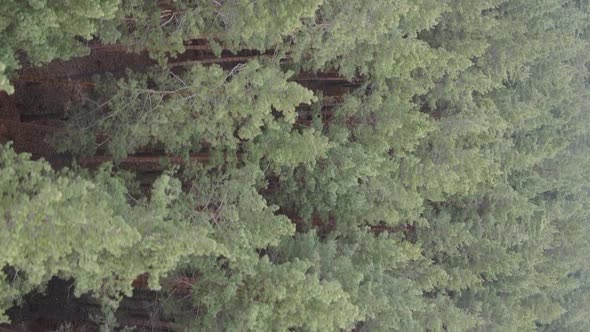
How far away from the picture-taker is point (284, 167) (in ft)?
60.6

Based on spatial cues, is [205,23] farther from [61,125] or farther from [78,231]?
[78,231]

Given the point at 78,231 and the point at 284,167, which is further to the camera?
the point at 284,167

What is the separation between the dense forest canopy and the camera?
11.7 metres

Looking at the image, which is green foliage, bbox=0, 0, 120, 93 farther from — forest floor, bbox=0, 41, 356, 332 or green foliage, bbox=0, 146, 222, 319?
forest floor, bbox=0, 41, 356, 332

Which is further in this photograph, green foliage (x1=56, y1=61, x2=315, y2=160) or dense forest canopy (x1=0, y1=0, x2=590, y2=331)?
green foliage (x1=56, y1=61, x2=315, y2=160)

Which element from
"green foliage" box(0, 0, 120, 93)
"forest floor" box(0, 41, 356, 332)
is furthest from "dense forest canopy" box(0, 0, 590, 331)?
"forest floor" box(0, 41, 356, 332)

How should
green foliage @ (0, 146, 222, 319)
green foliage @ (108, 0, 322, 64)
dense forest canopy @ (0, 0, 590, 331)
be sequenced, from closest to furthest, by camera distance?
1. green foliage @ (0, 146, 222, 319)
2. dense forest canopy @ (0, 0, 590, 331)
3. green foliage @ (108, 0, 322, 64)

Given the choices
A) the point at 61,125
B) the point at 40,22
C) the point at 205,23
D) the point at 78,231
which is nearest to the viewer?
the point at 78,231

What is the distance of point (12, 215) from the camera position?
9.48 m

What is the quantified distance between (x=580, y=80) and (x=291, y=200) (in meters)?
20.7

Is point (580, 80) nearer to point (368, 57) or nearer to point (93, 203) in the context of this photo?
point (368, 57)

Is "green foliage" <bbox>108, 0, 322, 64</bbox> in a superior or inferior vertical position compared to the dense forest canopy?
superior

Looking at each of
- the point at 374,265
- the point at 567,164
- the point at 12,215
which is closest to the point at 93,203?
the point at 12,215

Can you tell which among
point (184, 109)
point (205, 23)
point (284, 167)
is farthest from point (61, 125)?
point (284, 167)
